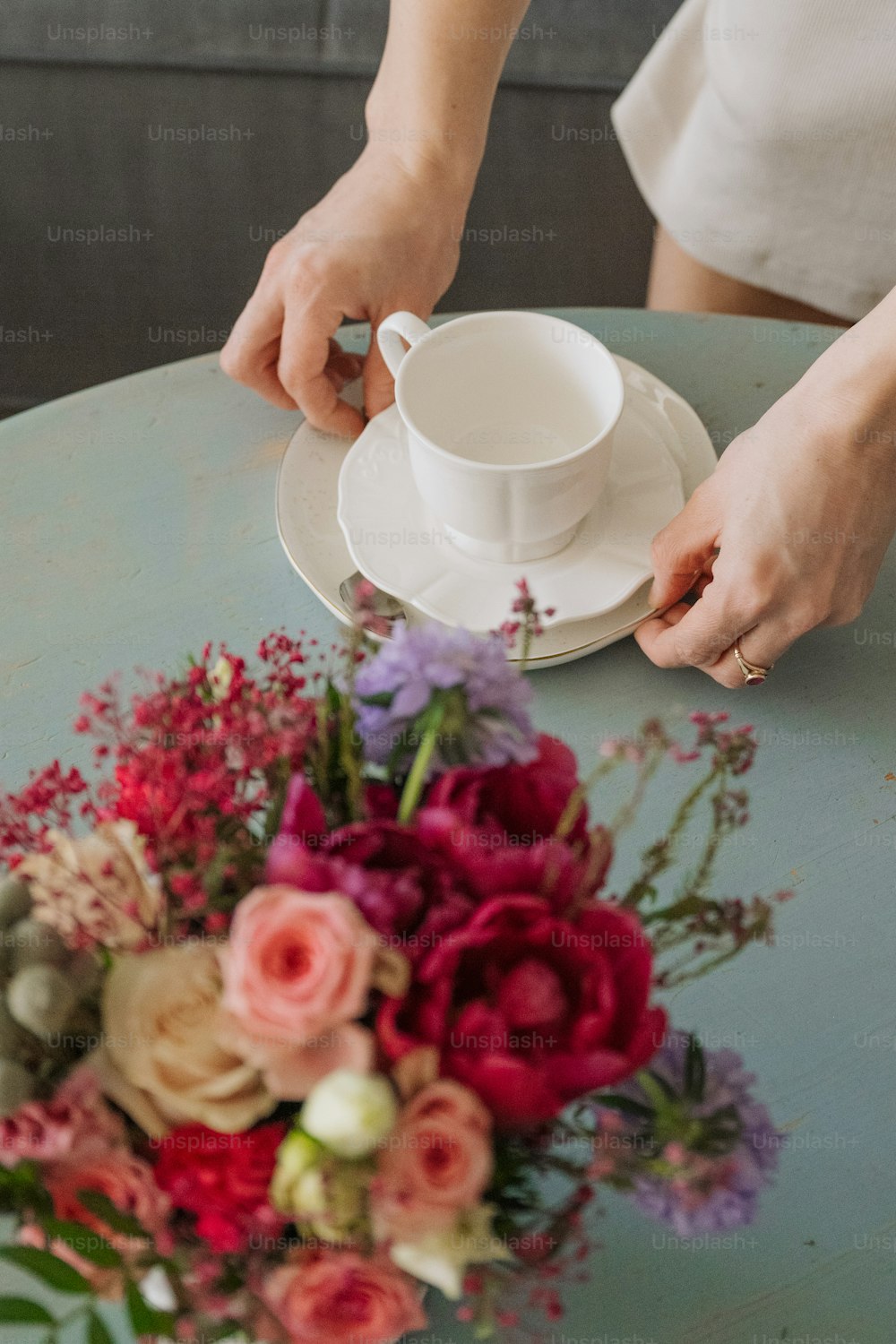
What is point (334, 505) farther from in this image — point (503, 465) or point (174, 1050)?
point (174, 1050)

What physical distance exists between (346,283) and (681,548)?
1.11 ft

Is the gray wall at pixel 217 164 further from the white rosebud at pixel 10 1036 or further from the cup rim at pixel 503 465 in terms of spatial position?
the white rosebud at pixel 10 1036

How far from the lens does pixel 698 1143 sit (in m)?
0.38

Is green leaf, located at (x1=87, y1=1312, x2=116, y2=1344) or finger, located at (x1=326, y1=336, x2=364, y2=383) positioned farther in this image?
finger, located at (x1=326, y1=336, x2=364, y2=383)

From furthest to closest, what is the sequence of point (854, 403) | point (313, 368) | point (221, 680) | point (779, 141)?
point (779, 141), point (313, 368), point (854, 403), point (221, 680)

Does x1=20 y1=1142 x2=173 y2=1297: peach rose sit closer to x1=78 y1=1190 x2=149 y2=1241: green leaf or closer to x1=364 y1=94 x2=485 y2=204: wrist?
x1=78 y1=1190 x2=149 y2=1241: green leaf

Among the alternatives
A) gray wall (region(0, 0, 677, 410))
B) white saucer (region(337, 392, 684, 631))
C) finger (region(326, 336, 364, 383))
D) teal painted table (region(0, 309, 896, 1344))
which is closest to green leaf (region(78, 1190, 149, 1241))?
teal painted table (region(0, 309, 896, 1344))

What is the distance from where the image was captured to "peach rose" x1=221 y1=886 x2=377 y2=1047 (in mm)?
321

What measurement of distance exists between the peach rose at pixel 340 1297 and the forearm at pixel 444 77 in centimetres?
82

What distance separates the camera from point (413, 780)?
0.39 meters

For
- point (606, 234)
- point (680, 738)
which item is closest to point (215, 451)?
point (680, 738)

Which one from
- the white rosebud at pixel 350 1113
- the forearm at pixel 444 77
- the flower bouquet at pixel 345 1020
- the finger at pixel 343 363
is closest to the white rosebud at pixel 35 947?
the flower bouquet at pixel 345 1020

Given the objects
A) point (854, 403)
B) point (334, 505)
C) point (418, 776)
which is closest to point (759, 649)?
point (854, 403)

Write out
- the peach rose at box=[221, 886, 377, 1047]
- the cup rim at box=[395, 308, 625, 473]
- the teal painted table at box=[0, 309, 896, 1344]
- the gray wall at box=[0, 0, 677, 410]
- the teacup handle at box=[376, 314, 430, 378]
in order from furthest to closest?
the gray wall at box=[0, 0, 677, 410]
the teacup handle at box=[376, 314, 430, 378]
the cup rim at box=[395, 308, 625, 473]
the teal painted table at box=[0, 309, 896, 1344]
the peach rose at box=[221, 886, 377, 1047]
